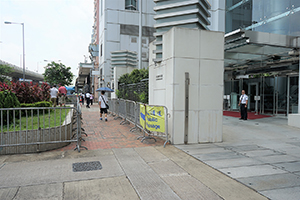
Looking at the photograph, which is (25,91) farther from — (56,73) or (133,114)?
(56,73)

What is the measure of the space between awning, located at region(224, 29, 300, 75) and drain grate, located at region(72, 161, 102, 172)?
8.32 m

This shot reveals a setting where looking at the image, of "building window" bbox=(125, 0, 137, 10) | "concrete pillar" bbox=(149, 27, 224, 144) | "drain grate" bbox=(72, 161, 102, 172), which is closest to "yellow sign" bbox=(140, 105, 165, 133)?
"concrete pillar" bbox=(149, 27, 224, 144)

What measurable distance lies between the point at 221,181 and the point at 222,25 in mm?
27025

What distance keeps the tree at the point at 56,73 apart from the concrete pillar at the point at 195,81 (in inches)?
1561

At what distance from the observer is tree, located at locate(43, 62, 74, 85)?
43094 mm

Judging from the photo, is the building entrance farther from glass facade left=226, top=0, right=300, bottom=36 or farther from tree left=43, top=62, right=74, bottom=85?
tree left=43, top=62, right=74, bottom=85

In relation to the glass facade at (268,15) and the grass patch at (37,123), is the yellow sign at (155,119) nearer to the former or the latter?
the grass patch at (37,123)

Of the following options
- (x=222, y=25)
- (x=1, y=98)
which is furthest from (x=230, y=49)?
(x=222, y=25)

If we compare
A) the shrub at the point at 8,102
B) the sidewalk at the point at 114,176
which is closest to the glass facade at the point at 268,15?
the sidewalk at the point at 114,176

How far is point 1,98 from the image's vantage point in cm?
697

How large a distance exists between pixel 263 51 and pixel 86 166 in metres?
11.7

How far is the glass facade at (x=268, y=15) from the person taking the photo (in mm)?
11812

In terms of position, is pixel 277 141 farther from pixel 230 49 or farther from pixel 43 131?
pixel 43 131

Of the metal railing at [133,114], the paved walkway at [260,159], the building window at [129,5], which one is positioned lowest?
the paved walkway at [260,159]
